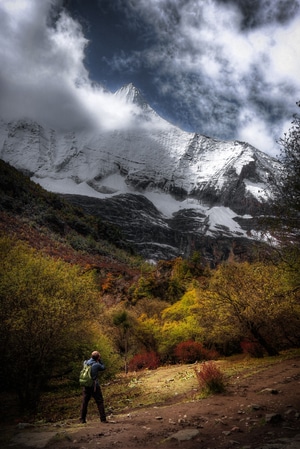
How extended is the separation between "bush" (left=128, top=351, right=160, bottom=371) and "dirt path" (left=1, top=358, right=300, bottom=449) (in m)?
25.4

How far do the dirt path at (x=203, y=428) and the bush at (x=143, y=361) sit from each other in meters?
25.4

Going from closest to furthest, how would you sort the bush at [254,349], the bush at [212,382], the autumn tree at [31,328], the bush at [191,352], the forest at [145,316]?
the bush at [212,382] < the forest at [145,316] < the autumn tree at [31,328] < the bush at [254,349] < the bush at [191,352]

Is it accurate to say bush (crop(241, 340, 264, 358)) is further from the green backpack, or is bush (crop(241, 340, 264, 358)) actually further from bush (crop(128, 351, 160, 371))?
the green backpack

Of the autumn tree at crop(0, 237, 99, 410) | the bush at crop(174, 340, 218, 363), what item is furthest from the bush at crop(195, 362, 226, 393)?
the bush at crop(174, 340, 218, 363)

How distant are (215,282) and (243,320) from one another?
12.5ft

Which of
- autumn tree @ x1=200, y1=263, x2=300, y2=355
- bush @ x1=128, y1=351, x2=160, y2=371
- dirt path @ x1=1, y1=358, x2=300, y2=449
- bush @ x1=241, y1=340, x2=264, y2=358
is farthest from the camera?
bush @ x1=128, y1=351, x2=160, y2=371

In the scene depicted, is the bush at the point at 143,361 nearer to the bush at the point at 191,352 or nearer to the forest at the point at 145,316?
the forest at the point at 145,316

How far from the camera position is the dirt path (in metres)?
7.73

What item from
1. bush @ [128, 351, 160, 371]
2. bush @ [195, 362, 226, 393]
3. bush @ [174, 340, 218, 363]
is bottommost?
bush @ [128, 351, 160, 371]

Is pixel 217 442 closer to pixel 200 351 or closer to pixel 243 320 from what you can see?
pixel 243 320

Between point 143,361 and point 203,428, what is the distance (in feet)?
102

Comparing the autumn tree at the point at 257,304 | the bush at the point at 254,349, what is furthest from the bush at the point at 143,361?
the autumn tree at the point at 257,304

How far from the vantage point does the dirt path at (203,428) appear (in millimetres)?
7727

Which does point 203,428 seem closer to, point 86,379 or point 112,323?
point 86,379
